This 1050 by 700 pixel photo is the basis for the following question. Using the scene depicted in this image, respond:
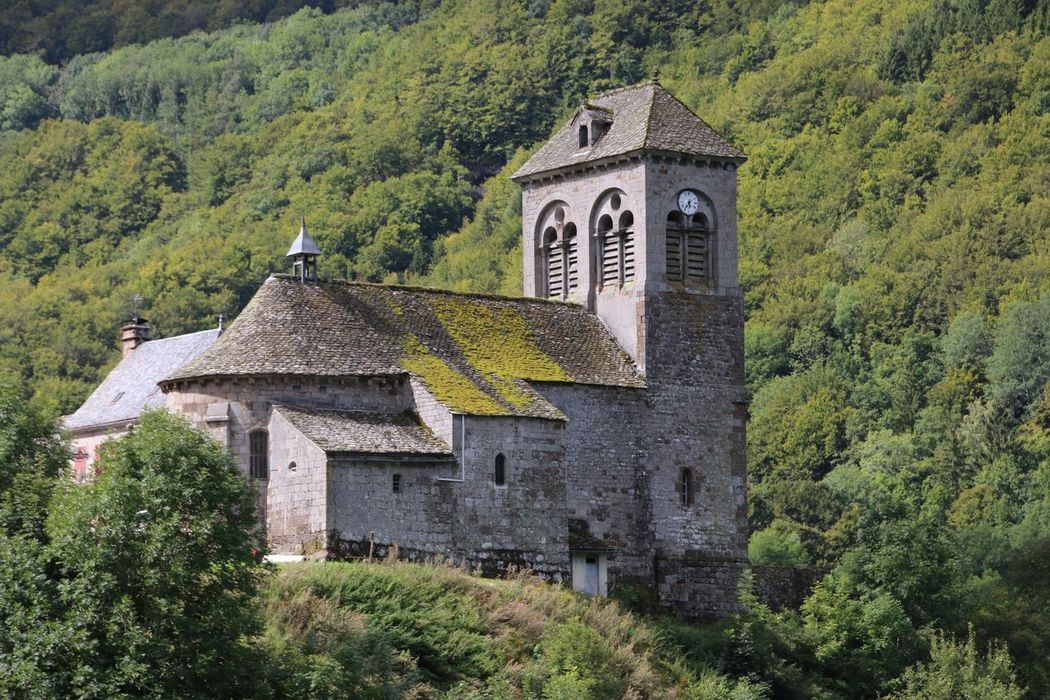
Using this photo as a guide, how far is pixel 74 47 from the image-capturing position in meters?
190

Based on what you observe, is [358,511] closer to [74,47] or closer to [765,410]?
[765,410]

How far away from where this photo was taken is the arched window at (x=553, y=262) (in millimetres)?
73875

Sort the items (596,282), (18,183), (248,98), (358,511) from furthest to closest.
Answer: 1. (248,98)
2. (18,183)
3. (596,282)
4. (358,511)

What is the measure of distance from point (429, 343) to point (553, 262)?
27.4ft

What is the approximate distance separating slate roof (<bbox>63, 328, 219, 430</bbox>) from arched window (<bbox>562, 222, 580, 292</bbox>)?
14108 mm

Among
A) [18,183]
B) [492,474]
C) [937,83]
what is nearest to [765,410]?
[937,83]

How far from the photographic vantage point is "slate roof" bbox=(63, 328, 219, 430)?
82.3 metres

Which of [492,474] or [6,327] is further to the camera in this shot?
[6,327]

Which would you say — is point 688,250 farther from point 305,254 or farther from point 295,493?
point 295,493

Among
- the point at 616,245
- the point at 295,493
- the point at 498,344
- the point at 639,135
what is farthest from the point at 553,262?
the point at 295,493

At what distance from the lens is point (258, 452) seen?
206 ft

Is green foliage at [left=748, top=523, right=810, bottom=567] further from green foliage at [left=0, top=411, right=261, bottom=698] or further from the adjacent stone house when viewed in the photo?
green foliage at [left=0, top=411, right=261, bottom=698]

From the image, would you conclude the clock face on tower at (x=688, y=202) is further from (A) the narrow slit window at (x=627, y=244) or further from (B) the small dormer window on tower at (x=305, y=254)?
(B) the small dormer window on tower at (x=305, y=254)

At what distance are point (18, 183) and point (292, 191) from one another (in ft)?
69.7
